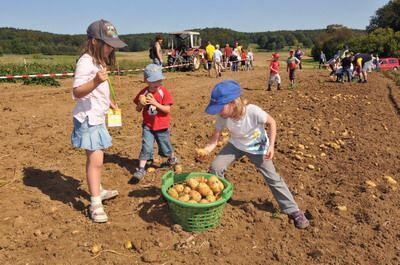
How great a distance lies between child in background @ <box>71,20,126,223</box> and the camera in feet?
11.1

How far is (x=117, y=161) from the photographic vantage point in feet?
18.2

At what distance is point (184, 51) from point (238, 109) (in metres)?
21.9

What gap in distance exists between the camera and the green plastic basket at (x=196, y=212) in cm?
324


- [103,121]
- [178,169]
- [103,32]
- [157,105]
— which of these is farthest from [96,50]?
[178,169]

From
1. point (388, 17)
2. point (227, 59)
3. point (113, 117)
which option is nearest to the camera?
point (113, 117)

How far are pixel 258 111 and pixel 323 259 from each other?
1473 mm

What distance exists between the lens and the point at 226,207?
13.4ft

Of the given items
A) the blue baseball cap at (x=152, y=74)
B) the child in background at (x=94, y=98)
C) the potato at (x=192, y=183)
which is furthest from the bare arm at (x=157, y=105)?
the potato at (x=192, y=183)

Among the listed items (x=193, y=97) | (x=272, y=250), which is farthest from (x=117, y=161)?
(x=193, y=97)

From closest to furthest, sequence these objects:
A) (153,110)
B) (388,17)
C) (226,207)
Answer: (226,207)
(153,110)
(388,17)

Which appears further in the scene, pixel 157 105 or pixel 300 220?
pixel 157 105

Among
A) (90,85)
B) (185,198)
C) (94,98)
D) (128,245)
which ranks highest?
(90,85)

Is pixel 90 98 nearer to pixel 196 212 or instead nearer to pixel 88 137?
pixel 88 137

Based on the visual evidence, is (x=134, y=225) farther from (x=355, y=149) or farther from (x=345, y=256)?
(x=355, y=149)
